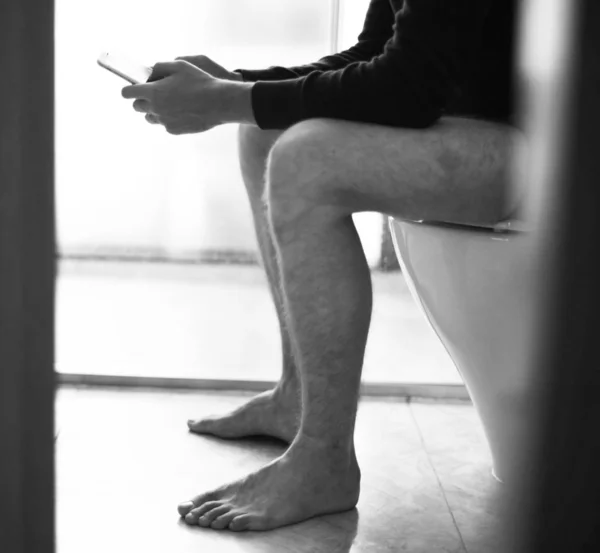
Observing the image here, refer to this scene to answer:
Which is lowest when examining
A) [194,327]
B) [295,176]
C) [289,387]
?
[194,327]

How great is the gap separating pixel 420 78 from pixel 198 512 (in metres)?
Answer: 0.56

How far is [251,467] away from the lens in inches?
45.7

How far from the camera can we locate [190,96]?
0.98 meters

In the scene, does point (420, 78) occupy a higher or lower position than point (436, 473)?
higher

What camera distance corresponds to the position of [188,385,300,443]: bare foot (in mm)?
1225

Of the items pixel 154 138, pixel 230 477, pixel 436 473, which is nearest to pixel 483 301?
pixel 436 473

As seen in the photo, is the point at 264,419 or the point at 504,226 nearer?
the point at 504,226

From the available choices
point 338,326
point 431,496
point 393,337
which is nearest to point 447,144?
point 338,326

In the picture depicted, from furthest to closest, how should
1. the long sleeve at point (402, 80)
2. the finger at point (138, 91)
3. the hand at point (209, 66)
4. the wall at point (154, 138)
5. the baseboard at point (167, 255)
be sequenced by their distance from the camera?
the baseboard at point (167, 255)
the wall at point (154, 138)
the hand at point (209, 66)
the finger at point (138, 91)
the long sleeve at point (402, 80)

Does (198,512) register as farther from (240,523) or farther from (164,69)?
(164,69)

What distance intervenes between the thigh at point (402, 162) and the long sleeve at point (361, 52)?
0.94 feet

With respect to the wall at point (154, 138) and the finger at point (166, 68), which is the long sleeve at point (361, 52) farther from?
the wall at point (154, 138)

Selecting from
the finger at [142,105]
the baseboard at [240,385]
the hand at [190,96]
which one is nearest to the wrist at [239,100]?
the hand at [190,96]

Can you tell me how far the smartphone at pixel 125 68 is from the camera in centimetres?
96
